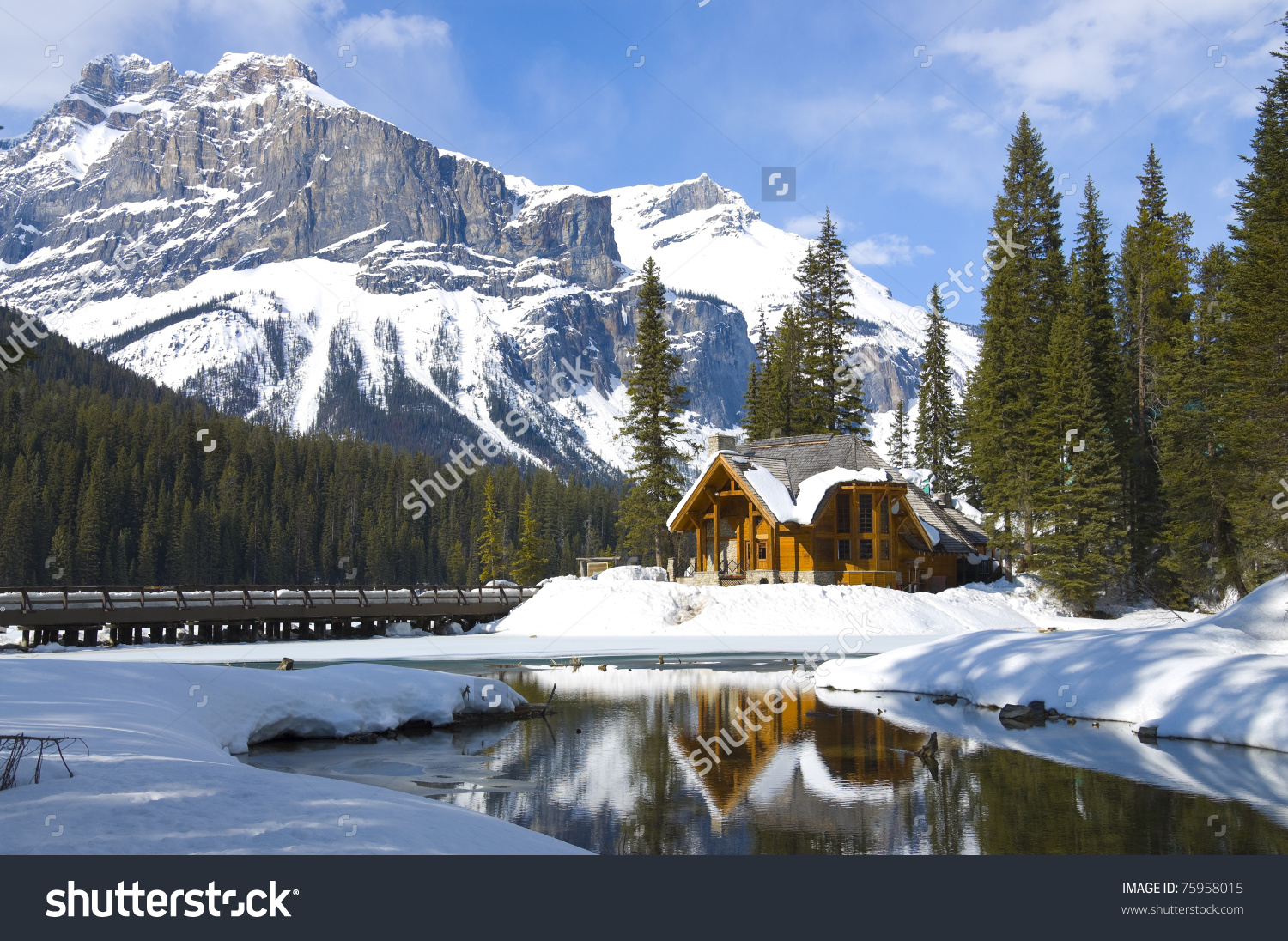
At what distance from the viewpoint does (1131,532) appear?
42.4m

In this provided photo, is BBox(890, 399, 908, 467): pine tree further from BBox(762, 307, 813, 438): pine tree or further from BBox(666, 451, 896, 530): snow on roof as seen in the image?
BBox(666, 451, 896, 530): snow on roof

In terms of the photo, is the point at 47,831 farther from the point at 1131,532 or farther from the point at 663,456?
the point at 1131,532

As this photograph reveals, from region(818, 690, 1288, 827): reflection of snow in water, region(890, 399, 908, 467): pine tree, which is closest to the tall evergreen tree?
region(818, 690, 1288, 827): reflection of snow in water

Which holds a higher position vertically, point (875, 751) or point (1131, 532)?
Result: point (1131, 532)

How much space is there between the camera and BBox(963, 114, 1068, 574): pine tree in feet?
138

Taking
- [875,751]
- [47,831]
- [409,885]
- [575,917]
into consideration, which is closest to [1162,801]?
[875,751]

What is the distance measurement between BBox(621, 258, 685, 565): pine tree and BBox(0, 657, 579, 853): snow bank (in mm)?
31521

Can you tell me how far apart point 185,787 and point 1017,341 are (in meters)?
44.3

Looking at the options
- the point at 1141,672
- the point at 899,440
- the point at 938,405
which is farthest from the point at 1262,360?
the point at 899,440

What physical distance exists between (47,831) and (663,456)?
39.9 m

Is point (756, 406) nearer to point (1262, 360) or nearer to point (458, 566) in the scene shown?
point (1262, 360)

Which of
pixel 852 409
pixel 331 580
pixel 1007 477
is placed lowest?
pixel 331 580

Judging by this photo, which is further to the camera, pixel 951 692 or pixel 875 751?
pixel 951 692

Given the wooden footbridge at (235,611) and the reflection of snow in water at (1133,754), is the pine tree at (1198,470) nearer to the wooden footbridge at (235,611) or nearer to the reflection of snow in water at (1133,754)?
the reflection of snow in water at (1133,754)
